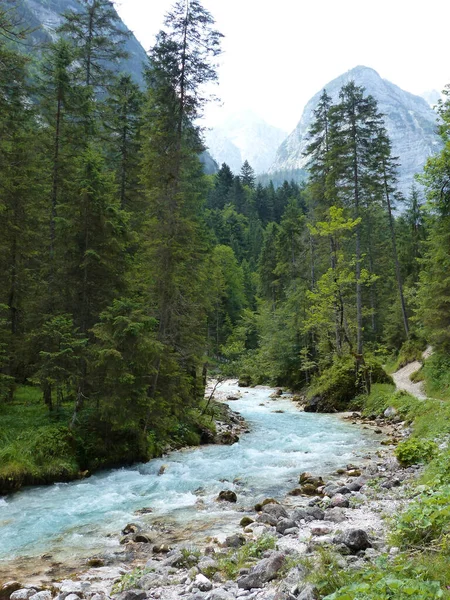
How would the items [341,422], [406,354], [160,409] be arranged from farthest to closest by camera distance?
[406,354] → [341,422] → [160,409]

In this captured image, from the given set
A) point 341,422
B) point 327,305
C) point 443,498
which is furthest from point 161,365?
point 327,305

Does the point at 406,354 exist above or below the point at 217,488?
above

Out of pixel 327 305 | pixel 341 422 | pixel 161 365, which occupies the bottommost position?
pixel 341 422

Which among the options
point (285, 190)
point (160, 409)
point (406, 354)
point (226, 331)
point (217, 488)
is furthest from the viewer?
point (285, 190)

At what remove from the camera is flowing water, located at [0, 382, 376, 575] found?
7641mm

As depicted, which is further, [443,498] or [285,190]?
[285,190]

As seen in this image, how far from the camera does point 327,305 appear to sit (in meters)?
25.8

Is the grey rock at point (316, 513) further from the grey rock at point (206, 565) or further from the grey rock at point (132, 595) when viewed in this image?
the grey rock at point (132, 595)

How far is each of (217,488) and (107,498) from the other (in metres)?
2.62

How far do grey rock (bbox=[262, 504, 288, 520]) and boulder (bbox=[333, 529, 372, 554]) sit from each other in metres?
2.45

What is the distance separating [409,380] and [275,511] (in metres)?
19.8

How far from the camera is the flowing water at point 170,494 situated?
764 centimetres

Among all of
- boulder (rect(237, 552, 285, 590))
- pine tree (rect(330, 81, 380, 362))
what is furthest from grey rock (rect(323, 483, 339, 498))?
pine tree (rect(330, 81, 380, 362))

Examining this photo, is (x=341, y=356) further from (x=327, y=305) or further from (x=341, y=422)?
(x=341, y=422)
